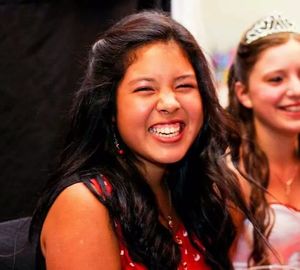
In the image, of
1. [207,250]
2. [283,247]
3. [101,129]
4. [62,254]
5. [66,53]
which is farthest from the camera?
[66,53]

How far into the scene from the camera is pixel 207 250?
1.29 m

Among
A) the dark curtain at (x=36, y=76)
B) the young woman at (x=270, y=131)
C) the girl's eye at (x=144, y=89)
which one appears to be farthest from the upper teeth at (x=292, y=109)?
the girl's eye at (x=144, y=89)

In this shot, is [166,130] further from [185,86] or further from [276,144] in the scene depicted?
[276,144]

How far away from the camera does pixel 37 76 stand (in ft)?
5.34

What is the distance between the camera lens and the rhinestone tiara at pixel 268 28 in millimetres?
1673

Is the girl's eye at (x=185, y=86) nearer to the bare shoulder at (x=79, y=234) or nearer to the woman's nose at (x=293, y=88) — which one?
the bare shoulder at (x=79, y=234)

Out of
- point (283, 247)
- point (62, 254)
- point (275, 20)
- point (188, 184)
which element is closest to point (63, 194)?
point (62, 254)

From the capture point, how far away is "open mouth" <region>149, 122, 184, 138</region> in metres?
1.13

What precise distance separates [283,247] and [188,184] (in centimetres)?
37

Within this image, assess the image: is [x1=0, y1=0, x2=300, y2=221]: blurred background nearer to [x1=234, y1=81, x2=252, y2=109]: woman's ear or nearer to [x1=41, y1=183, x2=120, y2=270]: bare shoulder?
[x1=234, y1=81, x2=252, y2=109]: woman's ear

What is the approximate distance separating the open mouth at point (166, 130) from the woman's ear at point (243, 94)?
1.90 feet

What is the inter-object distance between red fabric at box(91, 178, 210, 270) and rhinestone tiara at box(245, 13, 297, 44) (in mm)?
673

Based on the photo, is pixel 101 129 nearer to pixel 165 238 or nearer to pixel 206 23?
pixel 165 238

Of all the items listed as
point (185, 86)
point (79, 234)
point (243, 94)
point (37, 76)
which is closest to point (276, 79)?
point (243, 94)
